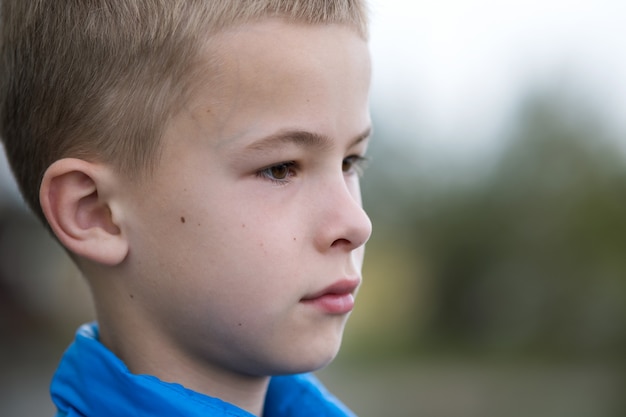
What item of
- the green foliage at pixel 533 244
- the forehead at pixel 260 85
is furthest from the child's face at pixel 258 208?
the green foliage at pixel 533 244

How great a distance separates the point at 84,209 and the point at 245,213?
310 millimetres

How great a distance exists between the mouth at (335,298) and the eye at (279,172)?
21cm

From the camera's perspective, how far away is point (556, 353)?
998 cm

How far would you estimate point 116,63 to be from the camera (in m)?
1.46

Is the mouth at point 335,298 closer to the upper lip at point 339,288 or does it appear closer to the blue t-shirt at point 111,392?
the upper lip at point 339,288

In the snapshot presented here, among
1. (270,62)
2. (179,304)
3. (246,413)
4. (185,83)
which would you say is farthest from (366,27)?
(246,413)

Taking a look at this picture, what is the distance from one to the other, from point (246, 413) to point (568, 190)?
9.31 m

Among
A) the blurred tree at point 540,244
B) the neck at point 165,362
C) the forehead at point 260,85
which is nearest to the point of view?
the forehead at point 260,85

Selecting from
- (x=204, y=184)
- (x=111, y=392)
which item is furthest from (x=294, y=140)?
(x=111, y=392)

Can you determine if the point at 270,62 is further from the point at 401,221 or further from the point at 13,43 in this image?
the point at 401,221

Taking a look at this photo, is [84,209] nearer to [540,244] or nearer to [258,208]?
[258,208]

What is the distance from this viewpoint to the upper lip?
1.45m

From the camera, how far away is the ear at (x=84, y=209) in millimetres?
1473

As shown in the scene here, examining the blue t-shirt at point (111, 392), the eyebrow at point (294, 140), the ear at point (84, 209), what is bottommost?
the blue t-shirt at point (111, 392)
